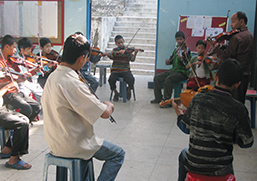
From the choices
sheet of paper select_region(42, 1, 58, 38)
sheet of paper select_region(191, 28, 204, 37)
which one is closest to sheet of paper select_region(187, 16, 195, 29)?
sheet of paper select_region(191, 28, 204, 37)

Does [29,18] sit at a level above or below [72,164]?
above

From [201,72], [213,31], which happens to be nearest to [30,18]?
[213,31]

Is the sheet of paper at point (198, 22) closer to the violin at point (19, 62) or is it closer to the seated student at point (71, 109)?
the violin at point (19, 62)

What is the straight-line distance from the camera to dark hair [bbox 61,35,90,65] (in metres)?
1.94

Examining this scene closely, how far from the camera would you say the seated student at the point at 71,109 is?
185 centimetres

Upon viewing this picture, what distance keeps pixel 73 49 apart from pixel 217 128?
0.98 metres

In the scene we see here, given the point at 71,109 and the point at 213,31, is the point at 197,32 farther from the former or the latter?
the point at 71,109

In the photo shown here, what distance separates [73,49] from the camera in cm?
194

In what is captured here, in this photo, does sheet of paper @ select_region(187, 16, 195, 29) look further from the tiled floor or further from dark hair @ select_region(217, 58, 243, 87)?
dark hair @ select_region(217, 58, 243, 87)

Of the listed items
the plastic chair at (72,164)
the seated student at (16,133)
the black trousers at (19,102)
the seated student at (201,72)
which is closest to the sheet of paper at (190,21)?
the seated student at (201,72)

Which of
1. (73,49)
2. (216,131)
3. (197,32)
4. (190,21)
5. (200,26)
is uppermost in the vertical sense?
(190,21)

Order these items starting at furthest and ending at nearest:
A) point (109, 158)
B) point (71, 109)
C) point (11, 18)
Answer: point (11, 18) → point (109, 158) → point (71, 109)

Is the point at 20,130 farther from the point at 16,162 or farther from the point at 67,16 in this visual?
the point at 67,16

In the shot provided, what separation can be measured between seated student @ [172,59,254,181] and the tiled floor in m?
1.03
